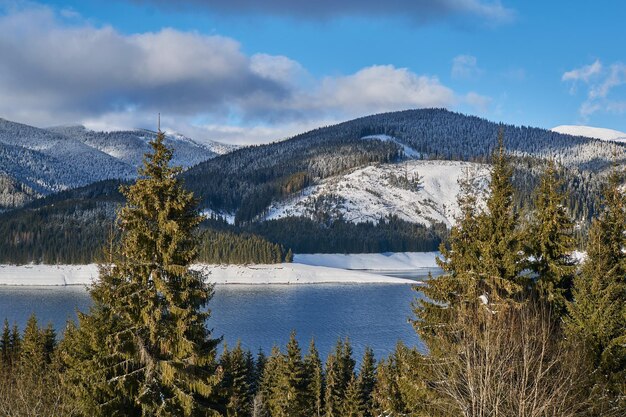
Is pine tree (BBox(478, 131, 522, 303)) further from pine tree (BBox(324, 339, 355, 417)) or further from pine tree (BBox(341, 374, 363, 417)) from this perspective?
pine tree (BBox(324, 339, 355, 417))

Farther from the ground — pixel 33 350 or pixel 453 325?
pixel 453 325

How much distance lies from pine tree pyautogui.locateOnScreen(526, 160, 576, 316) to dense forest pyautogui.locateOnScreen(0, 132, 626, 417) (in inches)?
2.2

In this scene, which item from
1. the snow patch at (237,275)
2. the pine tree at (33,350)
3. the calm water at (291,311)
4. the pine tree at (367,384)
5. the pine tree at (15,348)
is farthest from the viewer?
the snow patch at (237,275)

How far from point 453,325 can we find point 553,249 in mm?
9782

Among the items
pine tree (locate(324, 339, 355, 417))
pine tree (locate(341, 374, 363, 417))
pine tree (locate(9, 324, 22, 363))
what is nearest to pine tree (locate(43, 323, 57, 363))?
pine tree (locate(9, 324, 22, 363))

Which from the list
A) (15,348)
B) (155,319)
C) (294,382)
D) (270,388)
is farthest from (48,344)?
(155,319)

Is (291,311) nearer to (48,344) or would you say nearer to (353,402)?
(353,402)

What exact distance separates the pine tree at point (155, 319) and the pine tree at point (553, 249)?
47.4ft

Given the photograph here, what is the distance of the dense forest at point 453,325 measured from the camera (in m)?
15.0

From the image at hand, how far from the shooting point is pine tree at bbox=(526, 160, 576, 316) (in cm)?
2353

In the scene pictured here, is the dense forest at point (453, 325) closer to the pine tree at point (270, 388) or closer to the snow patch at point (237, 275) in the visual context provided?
the pine tree at point (270, 388)

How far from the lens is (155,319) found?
16141 mm

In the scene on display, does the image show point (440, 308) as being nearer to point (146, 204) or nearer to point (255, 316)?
point (146, 204)

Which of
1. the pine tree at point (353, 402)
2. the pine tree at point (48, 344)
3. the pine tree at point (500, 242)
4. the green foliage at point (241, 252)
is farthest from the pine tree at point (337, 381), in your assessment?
the green foliage at point (241, 252)
